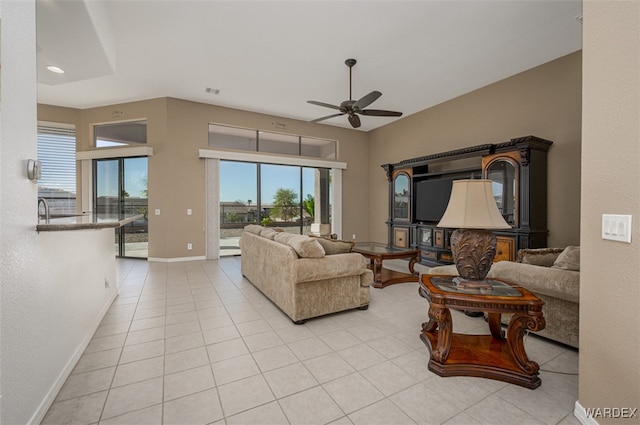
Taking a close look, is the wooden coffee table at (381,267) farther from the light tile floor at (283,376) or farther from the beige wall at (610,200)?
the beige wall at (610,200)

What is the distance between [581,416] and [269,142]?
6537mm

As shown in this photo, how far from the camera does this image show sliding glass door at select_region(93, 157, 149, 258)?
229 inches

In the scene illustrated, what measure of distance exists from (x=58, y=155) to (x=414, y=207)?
775 centimetres

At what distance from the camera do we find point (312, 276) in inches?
104

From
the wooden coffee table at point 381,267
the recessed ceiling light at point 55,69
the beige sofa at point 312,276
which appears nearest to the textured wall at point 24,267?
the beige sofa at point 312,276

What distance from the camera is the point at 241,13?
3145 millimetres

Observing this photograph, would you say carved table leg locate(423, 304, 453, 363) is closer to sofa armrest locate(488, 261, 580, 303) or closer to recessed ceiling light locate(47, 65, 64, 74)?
sofa armrest locate(488, 261, 580, 303)

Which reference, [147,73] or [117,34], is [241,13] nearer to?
[117,34]

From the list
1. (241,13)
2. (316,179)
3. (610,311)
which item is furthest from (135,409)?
(316,179)

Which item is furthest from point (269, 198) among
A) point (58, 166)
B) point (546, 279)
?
point (546, 279)

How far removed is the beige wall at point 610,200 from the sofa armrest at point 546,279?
0.78 meters

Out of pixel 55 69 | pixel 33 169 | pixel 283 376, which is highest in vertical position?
pixel 55 69

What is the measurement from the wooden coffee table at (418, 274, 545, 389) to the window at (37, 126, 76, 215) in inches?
289

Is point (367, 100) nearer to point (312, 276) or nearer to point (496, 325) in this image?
point (312, 276)
